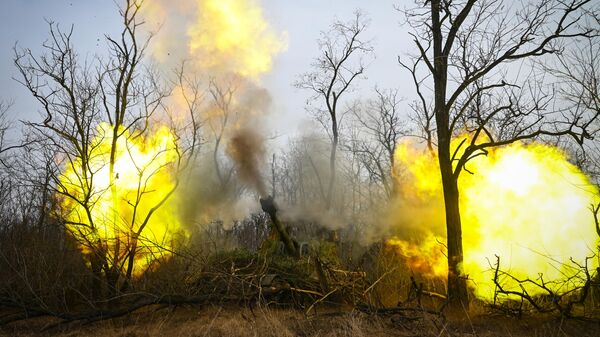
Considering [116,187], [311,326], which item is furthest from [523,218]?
[116,187]

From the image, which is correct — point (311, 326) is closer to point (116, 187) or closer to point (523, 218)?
point (523, 218)

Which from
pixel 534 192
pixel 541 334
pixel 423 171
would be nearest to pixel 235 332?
pixel 541 334

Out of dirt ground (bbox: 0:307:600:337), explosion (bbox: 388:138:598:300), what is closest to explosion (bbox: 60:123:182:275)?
dirt ground (bbox: 0:307:600:337)

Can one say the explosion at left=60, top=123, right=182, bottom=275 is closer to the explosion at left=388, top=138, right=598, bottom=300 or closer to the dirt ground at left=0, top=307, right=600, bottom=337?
the dirt ground at left=0, top=307, right=600, bottom=337

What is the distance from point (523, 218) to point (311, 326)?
6.87 meters

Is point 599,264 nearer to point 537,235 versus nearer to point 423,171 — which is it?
point 537,235

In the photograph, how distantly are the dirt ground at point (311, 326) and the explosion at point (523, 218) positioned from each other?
1.45 metres

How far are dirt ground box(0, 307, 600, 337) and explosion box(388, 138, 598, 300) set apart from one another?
1.45 metres

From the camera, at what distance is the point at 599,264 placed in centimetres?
974

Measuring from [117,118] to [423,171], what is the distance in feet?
37.4

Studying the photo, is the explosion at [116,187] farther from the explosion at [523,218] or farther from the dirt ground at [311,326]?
the explosion at [523,218]

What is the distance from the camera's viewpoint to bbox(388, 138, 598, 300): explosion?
396 inches

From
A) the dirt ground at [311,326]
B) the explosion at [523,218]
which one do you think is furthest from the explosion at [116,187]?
the explosion at [523,218]

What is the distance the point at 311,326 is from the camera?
7.77 metres
